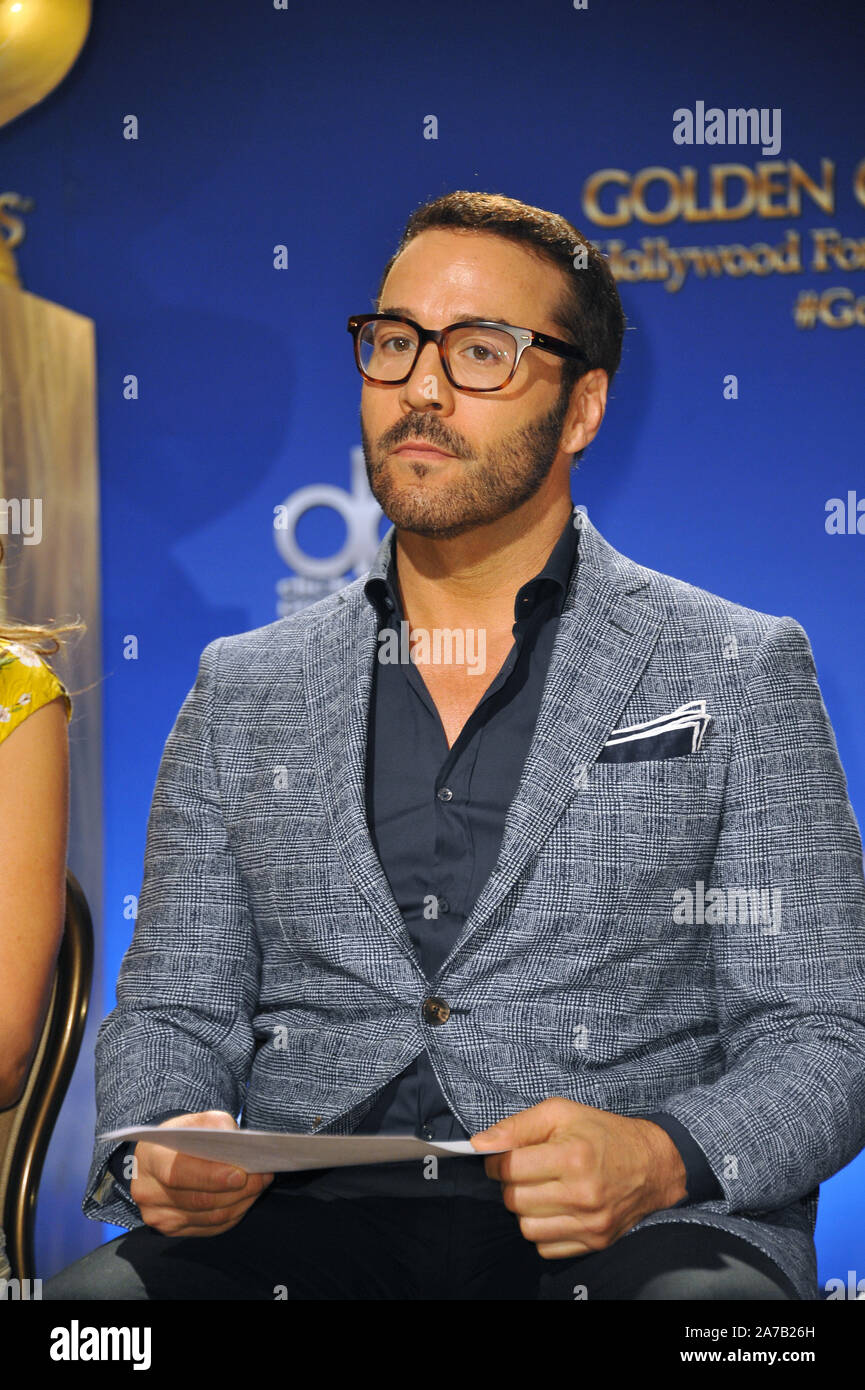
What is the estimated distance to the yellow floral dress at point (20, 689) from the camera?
1.83 m

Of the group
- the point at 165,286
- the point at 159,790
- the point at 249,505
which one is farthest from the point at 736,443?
the point at 159,790

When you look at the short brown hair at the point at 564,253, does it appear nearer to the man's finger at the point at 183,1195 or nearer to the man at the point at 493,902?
the man at the point at 493,902

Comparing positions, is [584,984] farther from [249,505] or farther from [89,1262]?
Result: [249,505]

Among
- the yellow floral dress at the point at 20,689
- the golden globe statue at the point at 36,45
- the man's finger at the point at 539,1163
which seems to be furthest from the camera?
the golden globe statue at the point at 36,45

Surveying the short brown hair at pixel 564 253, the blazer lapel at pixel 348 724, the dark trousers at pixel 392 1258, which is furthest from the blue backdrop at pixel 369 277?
the dark trousers at pixel 392 1258

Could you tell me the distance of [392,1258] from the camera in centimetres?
164

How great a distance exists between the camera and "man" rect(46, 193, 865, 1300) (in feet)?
5.18

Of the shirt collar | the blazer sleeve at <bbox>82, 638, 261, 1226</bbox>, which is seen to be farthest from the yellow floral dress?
the shirt collar

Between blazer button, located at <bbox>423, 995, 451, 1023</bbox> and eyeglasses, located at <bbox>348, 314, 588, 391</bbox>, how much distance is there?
81 centimetres

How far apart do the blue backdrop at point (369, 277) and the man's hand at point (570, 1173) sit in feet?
4.63

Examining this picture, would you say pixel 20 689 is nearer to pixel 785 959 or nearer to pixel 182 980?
pixel 182 980

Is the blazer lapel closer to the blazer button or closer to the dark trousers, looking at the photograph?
the blazer button

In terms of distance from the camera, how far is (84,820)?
2.90 metres
